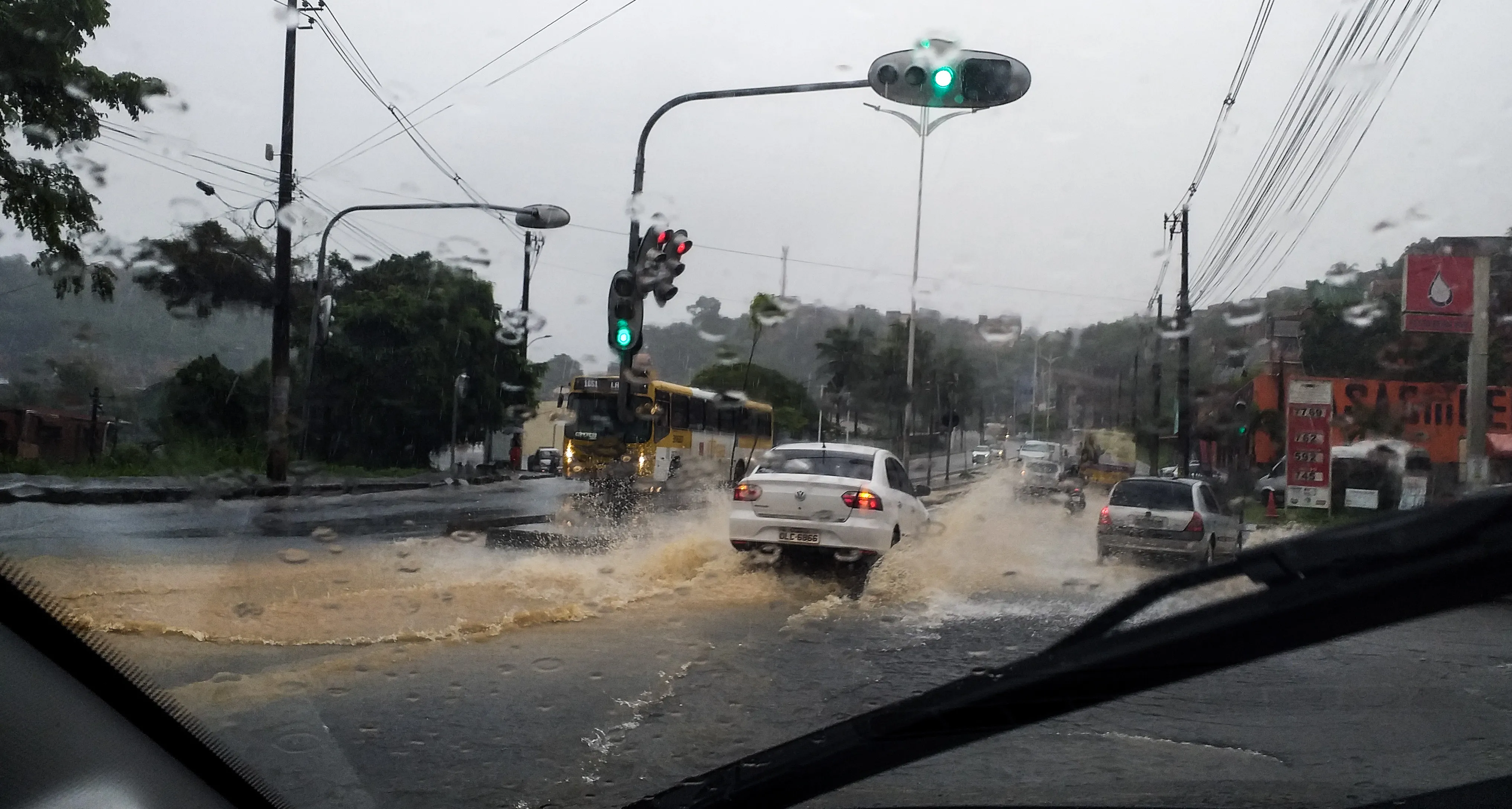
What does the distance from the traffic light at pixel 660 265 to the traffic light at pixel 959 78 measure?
9.86 ft

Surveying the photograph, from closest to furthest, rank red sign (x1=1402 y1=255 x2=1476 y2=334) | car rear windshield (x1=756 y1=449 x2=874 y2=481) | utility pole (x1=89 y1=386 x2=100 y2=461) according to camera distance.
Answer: red sign (x1=1402 y1=255 x2=1476 y2=334) → utility pole (x1=89 y1=386 x2=100 y2=461) → car rear windshield (x1=756 y1=449 x2=874 y2=481)

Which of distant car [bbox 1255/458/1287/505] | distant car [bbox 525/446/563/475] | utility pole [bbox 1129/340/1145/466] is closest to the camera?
distant car [bbox 1255/458/1287/505]

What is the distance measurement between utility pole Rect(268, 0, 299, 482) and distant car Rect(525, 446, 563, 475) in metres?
2.65

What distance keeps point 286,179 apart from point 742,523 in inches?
199

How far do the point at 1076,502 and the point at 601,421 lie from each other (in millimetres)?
3854

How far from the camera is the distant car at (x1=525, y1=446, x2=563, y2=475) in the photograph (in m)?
10.5

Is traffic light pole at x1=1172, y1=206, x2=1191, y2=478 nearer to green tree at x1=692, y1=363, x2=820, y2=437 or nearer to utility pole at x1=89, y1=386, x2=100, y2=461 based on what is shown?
green tree at x1=692, y1=363, x2=820, y2=437

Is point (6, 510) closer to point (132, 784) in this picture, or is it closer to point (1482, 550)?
point (132, 784)

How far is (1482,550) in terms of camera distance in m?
1.82

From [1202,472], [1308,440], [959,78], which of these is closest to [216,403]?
[959,78]

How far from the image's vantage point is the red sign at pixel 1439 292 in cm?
410

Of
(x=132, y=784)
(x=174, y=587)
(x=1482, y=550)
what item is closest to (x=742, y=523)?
(x=174, y=587)

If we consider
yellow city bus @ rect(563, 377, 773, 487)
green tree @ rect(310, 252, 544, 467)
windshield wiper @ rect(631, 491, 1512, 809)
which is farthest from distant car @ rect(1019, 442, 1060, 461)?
windshield wiper @ rect(631, 491, 1512, 809)

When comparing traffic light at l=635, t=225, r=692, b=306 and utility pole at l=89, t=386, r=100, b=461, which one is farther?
traffic light at l=635, t=225, r=692, b=306
